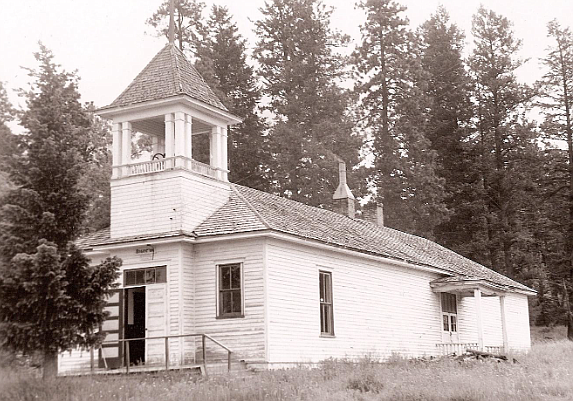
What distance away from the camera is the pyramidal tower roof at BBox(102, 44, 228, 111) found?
24.9m

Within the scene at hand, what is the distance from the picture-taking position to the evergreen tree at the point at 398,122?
4966cm

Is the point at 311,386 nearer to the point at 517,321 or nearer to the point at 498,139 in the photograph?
the point at 517,321

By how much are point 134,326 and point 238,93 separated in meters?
30.1

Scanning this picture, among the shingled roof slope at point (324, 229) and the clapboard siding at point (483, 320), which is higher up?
the shingled roof slope at point (324, 229)

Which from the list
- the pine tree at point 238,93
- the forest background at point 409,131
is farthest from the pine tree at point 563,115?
the pine tree at point 238,93

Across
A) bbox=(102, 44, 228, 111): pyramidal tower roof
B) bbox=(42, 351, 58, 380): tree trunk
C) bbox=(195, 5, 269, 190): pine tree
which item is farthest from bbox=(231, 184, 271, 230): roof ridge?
bbox=(195, 5, 269, 190): pine tree

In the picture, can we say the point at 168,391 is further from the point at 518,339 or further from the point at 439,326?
the point at 518,339

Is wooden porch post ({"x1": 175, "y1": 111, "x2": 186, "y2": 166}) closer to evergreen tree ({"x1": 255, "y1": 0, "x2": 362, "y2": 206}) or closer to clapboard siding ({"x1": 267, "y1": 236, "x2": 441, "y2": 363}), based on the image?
clapboard siding ({"x1": 267, "y1": 236, "x2": 441, "y2": 363})

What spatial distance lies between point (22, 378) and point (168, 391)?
9.90 ft

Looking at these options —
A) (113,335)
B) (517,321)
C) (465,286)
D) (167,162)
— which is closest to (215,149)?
(167,162)

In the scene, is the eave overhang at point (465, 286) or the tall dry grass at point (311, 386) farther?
the eave overhang at point (465, 286)

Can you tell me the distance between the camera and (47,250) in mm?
17078

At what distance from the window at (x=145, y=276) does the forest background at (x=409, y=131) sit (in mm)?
23087

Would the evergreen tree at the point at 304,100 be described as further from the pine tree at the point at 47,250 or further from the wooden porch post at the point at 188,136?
the pine tree at the point at 47,250
